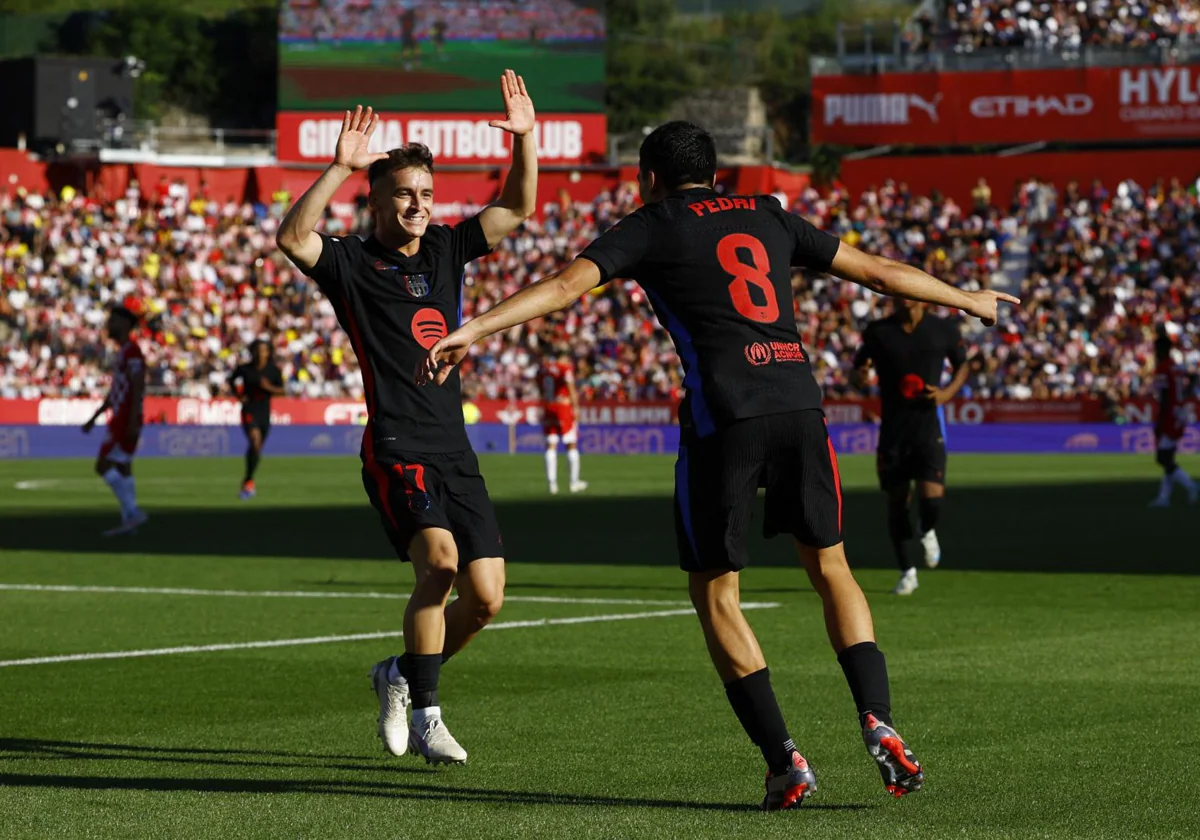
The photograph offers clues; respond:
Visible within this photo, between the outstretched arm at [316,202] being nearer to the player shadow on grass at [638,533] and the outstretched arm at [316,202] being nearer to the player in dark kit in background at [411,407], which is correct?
the player in dark kit in background at [411,407]

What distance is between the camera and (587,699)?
376 inches

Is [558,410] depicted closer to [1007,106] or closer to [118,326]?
[118,326]

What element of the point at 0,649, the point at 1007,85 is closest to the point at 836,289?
the point at 1007,85

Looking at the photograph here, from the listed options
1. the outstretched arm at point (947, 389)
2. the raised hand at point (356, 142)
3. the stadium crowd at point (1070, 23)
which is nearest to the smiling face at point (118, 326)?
the outstretched arm at point (947, 389)

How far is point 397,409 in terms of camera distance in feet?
25.5

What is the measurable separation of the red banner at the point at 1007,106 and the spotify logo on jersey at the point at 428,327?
49.5 metres

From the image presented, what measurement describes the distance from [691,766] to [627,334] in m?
44.1

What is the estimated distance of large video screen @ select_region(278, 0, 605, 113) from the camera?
6053 centimetres

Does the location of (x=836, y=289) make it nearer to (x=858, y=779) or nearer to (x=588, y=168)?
(x=588, y=168)

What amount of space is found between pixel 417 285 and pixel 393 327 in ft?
0.67

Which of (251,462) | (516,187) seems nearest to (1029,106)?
(251,462)

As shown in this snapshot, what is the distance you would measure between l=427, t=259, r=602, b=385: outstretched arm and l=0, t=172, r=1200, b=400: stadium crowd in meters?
40.7

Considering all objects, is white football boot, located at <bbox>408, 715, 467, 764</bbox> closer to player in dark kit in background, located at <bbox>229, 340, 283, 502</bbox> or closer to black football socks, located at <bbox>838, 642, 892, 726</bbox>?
black football socks, located at <bbox>838, 642, 892, 726</bbox>

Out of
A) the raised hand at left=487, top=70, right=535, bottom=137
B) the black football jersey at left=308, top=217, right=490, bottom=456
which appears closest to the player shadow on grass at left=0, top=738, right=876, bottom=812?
the black football jersey at left=308, top=217, right=490, bottom=456
